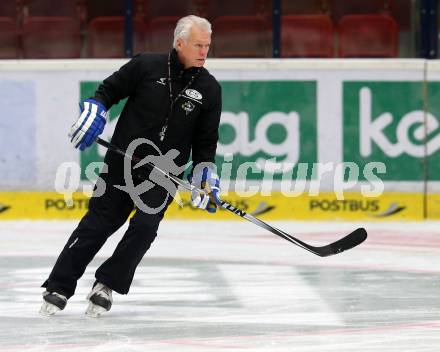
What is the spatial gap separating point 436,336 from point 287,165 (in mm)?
5149

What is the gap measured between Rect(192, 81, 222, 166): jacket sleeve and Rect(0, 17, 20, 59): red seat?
6.13 m

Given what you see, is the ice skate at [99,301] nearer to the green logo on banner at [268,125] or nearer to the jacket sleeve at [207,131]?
the jacket sleeve at [207,131]

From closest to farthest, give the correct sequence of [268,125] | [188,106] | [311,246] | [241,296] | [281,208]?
[188,106] < [311,246] < [241,296] < [281,208] < [268,125]

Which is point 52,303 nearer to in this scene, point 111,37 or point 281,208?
point 281,208

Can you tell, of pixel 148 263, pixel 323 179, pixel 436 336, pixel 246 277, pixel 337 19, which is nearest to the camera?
pixel 436 336

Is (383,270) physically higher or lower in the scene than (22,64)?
lower

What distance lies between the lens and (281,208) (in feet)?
34.8

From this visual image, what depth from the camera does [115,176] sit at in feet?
19.7

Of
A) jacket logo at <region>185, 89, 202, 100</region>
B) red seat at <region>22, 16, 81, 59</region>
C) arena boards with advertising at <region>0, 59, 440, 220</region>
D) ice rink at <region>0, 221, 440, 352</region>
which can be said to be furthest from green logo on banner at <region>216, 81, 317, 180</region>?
jacket logo at <region>185, 89, 202, 100</region>

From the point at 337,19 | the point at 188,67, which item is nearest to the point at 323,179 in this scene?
the point at 337,19

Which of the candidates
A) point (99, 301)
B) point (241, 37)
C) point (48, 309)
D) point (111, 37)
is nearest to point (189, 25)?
point (99, 301)

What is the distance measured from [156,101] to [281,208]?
474 cm

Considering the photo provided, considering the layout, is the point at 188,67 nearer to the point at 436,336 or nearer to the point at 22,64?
the point at 436,336

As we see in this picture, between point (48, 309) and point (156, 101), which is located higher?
point (156, 101)
